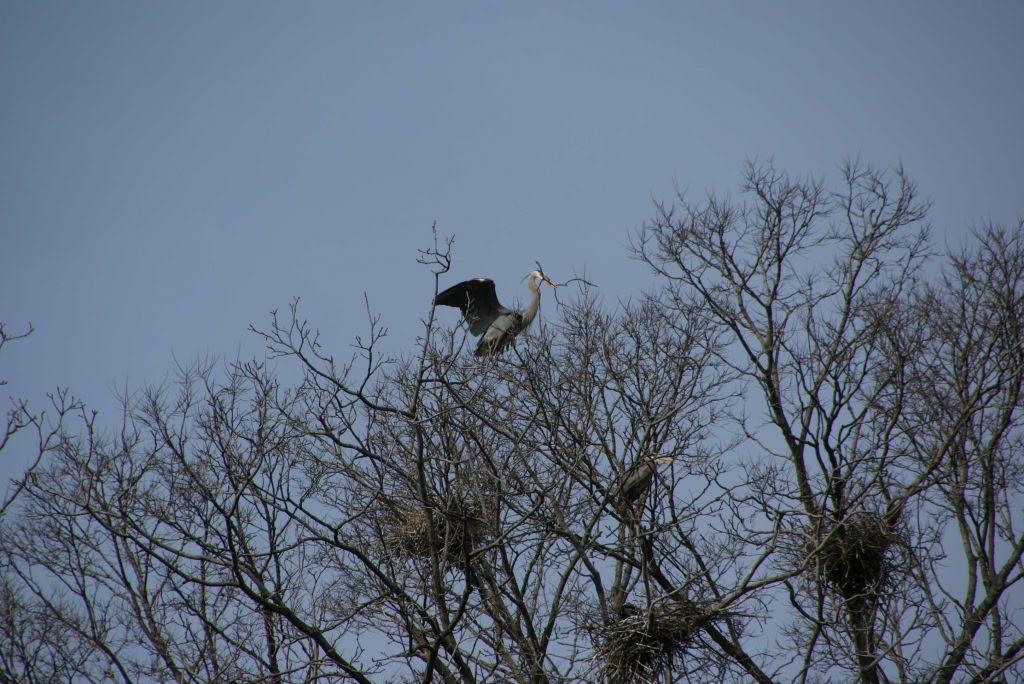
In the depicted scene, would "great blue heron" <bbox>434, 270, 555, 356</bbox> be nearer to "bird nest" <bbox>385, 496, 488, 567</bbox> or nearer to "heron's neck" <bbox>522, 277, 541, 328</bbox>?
"heron's neck" <bbox>522, 277, 541, 328</bbox>

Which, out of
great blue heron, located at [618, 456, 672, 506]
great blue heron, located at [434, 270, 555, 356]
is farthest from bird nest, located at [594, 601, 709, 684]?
great blue heron, located at [434, 270, 555, 356]

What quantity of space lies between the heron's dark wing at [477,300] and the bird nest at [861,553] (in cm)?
511

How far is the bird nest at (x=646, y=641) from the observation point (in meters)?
7.05

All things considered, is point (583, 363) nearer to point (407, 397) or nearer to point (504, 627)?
point (407, 397)

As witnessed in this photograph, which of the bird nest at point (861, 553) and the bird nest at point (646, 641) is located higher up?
the bird nest at point (861, 553)

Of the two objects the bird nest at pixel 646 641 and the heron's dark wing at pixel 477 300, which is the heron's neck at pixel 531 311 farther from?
the bird nest at pixel 646 641

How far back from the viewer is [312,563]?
9.12 metres

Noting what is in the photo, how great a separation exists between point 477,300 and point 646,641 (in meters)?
5.67

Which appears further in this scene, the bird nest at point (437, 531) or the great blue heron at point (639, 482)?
the great blue heron at point (639, 482)

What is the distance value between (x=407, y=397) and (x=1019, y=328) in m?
6.86

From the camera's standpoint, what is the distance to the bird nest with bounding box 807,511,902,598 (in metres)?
8.16

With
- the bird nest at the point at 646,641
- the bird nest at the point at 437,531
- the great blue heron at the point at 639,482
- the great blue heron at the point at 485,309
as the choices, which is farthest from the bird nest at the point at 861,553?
the great blue heron at the point at 485,309

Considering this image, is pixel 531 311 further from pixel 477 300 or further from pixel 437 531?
pixel 437 531

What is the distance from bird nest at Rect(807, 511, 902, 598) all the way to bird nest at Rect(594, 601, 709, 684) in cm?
166
